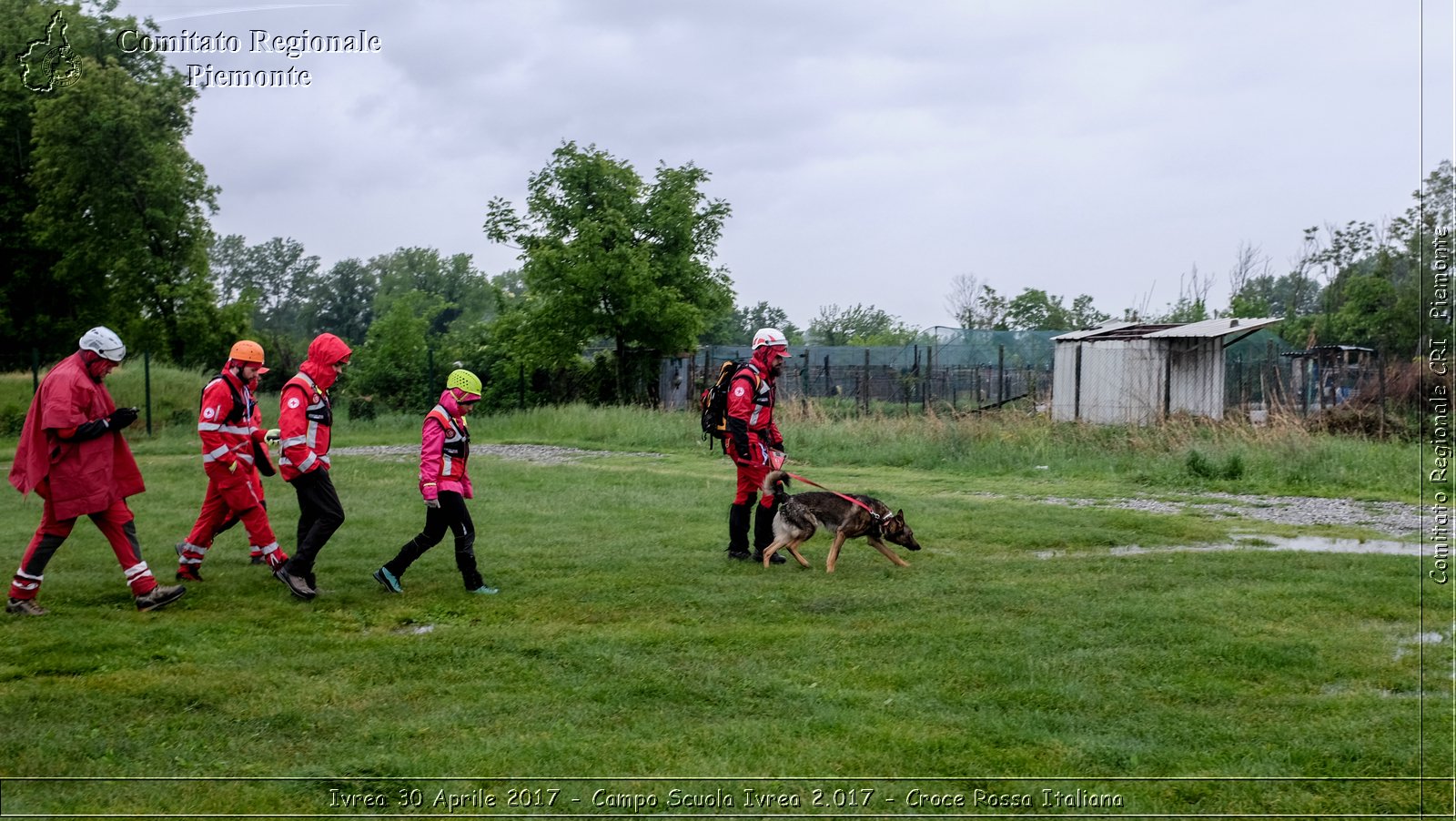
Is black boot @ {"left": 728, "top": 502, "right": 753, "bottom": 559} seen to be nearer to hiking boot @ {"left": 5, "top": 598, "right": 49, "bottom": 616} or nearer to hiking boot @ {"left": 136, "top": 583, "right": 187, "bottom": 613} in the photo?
hiking boot @ {"left": 136, "top": 583, "right": 187, "bottom": 613}

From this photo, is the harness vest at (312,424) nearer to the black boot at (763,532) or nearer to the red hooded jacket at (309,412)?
the red hooded jacket at (309,412)

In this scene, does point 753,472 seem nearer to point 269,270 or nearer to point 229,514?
point 229,514

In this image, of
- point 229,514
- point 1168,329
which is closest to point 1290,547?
point 229,514

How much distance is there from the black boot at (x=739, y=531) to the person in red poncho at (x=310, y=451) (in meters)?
3.31

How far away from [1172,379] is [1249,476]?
8192 mm

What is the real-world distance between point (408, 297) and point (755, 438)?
33.8m

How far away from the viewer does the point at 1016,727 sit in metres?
5.73

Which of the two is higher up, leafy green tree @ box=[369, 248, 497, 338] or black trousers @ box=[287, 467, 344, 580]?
leafy green tree @ box=[369, 248, 497, 338]

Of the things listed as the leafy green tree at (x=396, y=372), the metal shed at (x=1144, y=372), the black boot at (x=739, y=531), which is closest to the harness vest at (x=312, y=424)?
the black boot at (x=739, y=531)

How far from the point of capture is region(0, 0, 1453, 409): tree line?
101 feet

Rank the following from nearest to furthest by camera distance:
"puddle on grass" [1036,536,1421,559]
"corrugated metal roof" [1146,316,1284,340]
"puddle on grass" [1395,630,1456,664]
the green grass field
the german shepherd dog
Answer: the green grass field < "puddle on grass" [1395,630,1456,664] < the german shepherd dog < "puddle on grass" [1036,536,1421,559] < "corrugated metal roof" [1146,316,1284,340]

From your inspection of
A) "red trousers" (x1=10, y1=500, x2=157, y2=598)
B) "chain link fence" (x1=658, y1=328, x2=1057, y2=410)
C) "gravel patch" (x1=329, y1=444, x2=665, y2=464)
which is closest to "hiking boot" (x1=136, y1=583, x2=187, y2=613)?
"red trousers" (x1=10, y1=500, x2=157, y2=598)

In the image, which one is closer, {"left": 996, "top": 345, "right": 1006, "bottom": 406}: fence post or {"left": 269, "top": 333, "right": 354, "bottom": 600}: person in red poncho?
{"left": 269, "top": 333, "right": 354, "bottom": 600}: person in red poncho

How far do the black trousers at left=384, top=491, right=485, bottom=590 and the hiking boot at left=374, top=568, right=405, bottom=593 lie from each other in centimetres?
3
